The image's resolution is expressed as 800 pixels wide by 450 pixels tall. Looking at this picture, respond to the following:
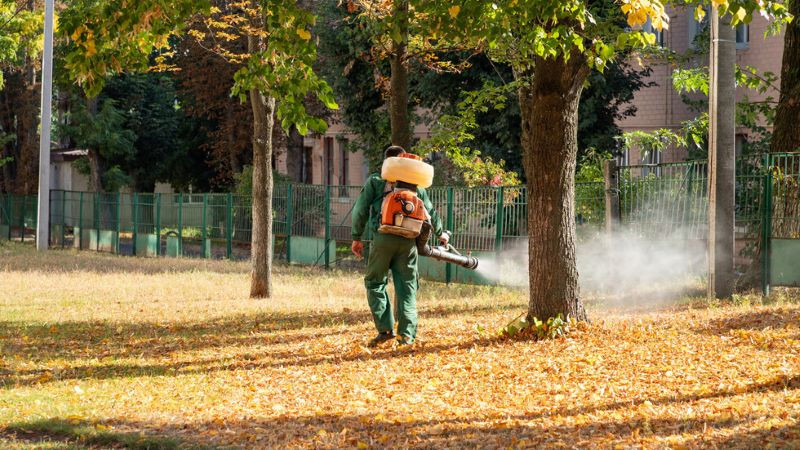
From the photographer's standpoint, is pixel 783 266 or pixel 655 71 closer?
pixel 783 266

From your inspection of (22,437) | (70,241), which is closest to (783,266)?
(22,437)

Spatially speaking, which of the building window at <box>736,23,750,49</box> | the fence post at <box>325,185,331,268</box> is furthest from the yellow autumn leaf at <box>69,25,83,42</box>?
the building window at <box>736,23,750,49</box>

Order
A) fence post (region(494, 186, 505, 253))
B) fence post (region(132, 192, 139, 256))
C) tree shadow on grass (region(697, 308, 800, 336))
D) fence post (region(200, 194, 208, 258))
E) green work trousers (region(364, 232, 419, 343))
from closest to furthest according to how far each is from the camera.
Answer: green work trousers (region(364, 232, 419, 343))
tree shadow on grass (region(697, 308, 800, 336))
fence post (region(494, 186, 505, 253))
fence post (region(200, 194, 208, 258))
fence post (region(132, 192, 139, 256))

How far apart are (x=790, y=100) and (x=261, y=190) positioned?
297 inches

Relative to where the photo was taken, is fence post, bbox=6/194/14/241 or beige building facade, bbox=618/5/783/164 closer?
beige building facade, bbox=618/5/783/164

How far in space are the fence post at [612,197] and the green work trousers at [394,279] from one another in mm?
6390

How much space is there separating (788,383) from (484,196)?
1220 cm

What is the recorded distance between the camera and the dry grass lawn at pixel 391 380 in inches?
280

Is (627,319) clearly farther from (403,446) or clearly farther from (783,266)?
(403,446)

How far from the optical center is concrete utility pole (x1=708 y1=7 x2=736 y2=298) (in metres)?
14.0

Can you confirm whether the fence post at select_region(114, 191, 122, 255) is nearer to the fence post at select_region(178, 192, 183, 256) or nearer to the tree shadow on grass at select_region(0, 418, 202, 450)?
the fence post at select_region(178, 192, 183, 256)

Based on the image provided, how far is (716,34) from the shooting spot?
550 inches

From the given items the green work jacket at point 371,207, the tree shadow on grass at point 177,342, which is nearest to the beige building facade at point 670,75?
the tree shadow on grass at point 177,342

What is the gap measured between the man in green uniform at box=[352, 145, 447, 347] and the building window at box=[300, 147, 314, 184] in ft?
104
